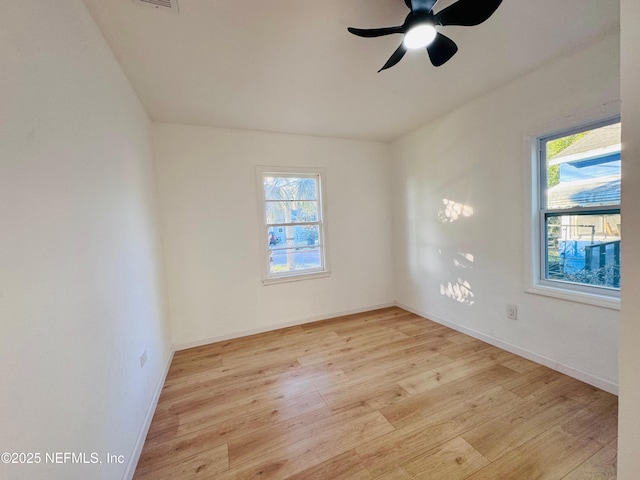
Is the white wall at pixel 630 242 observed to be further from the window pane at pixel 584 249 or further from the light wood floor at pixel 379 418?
the window pane at pixel 584 249

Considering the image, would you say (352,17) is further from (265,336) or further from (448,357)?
(265,336)

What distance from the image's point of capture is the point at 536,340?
92.3 inches

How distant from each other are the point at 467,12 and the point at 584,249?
2022 millimetres

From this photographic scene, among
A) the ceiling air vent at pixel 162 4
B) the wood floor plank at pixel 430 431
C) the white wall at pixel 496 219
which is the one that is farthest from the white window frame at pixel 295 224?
the wood floor plank at pixel 430 431

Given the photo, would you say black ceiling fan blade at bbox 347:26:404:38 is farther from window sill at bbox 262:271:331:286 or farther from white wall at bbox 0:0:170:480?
window sill at bbox 262:271:331:286

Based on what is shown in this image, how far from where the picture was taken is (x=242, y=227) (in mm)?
3205

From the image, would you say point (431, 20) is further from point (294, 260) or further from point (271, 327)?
point (271, 327)

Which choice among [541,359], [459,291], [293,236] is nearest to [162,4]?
[293,236]

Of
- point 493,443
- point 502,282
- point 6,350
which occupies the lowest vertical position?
point 493,443

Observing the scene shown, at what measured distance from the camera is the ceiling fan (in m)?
1.30

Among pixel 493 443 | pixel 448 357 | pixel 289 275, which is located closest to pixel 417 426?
pixel 493 443

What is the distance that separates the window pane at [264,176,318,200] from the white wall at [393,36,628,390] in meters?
1.32

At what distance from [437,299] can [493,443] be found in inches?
75.6

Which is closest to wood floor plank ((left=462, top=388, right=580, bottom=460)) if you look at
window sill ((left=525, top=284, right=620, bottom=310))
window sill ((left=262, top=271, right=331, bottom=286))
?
window sill ((left=525, top=284, right=620, bottom=310))
